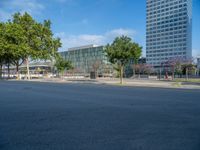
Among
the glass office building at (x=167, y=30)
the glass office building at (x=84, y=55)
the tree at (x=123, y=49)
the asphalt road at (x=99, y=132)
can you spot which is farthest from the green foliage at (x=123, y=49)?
the glass office building at (x=167, y=30)

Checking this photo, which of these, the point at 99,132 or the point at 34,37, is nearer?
the point at 99,132

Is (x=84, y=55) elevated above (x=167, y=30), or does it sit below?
below

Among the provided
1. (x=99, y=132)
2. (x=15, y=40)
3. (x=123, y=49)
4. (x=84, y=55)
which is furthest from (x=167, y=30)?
(x=99, y=132)

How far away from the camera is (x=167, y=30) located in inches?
5906

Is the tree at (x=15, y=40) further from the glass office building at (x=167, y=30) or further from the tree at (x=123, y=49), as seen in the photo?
the glass office building at (x=167, y=30)

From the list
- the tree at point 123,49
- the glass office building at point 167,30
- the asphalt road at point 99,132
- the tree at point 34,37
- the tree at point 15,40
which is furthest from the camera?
the glass office building at point 167,30

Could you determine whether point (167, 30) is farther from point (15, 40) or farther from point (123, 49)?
→ point (123, 49)

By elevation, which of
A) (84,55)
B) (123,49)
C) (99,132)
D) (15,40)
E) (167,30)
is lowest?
(99,132)

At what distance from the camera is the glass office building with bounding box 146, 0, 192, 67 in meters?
140

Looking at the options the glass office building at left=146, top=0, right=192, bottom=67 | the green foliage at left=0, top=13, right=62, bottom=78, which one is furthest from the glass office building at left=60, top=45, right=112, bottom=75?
the green foliage at left=0, top=13, right=62, bottom=78

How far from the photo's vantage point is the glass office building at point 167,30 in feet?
459

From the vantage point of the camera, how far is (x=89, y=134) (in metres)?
5.29

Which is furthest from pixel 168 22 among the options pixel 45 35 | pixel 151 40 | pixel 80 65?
pixel 45 35

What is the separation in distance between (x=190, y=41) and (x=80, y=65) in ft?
227
